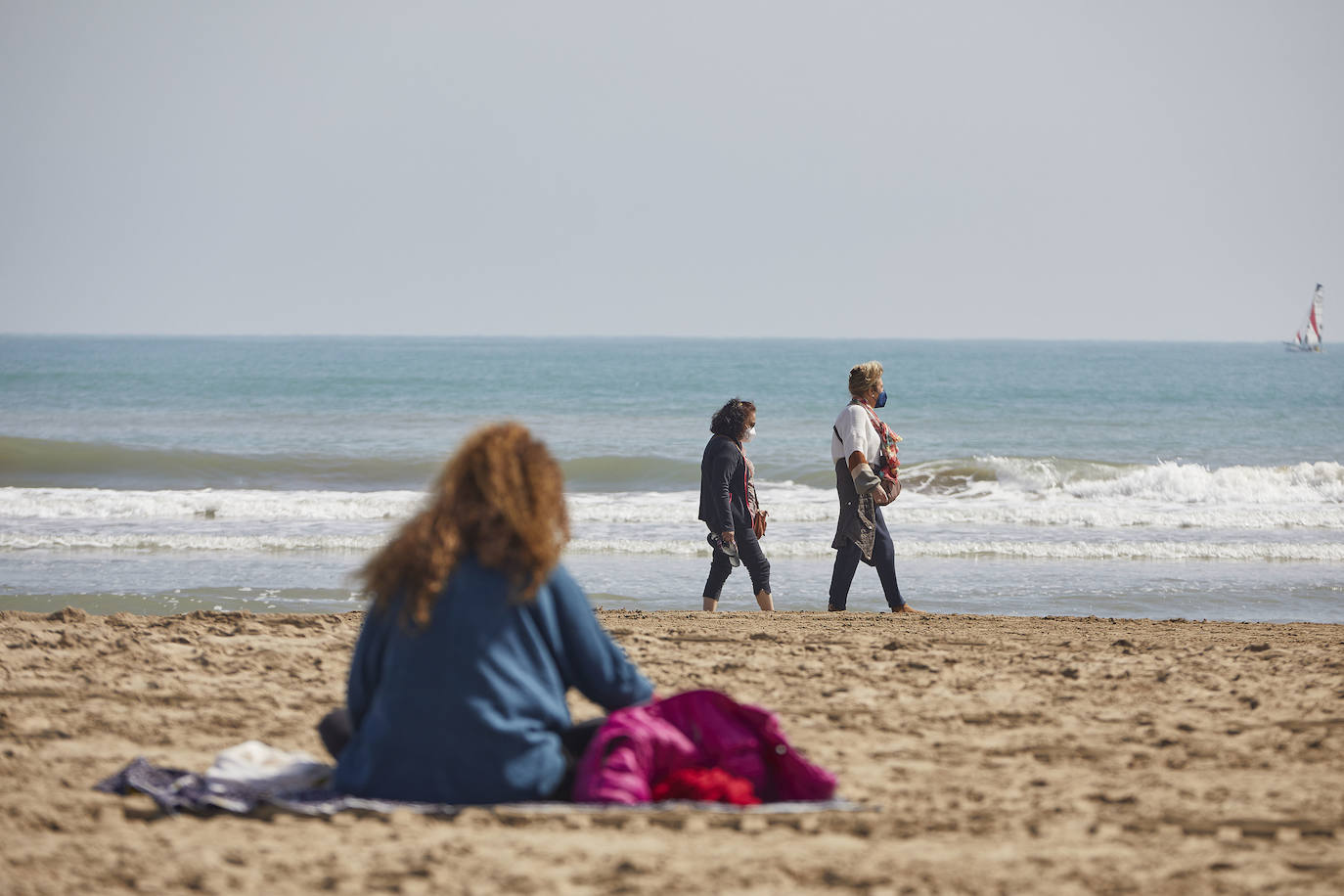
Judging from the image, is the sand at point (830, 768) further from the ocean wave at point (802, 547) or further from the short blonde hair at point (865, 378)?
the ocean wave at point (802, 547)

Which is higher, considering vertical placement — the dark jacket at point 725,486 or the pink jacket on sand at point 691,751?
the dark jacket at point 725,486

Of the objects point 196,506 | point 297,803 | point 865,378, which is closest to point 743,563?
point 865,378

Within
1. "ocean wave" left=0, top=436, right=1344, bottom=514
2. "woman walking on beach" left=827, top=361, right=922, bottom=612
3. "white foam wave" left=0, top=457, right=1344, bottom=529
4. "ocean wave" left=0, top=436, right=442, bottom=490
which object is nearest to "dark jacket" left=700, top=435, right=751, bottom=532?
"woman walking on beach" left=827, top=361, right=922, bottom=612

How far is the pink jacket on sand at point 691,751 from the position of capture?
346 centimetres

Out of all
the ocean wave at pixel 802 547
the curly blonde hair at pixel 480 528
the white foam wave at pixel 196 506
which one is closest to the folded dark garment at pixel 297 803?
the curly blonde hair at pixel 480 528

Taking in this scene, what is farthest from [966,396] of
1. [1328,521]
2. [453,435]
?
[1328,521]

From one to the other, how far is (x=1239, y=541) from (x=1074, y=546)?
83.7 inches

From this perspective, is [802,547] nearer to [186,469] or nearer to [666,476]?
[666,476]

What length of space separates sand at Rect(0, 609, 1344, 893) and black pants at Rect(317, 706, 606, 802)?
123 millimetres

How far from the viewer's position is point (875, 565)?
7891mm

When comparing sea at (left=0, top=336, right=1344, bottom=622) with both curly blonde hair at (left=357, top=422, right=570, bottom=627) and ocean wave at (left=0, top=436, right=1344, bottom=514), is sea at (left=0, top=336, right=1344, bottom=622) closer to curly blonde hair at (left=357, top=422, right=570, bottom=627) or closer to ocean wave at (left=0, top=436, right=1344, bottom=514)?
ocean wave at (left=0, top=436, right=1344, bottom=514)

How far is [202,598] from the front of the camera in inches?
374

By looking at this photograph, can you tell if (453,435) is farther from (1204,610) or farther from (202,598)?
(1204,610)

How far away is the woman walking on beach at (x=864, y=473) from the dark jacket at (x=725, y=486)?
0.67 m
